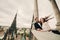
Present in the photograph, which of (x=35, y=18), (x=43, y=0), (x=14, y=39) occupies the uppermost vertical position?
(x=43, y=0)

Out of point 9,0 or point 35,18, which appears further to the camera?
point 9,0

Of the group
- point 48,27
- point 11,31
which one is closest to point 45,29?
point 48,27

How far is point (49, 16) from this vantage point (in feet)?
11.8

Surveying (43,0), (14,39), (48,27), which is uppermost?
(43,0)

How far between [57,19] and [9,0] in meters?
1.29

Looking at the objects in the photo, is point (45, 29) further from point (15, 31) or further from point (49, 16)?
point (15, 31)

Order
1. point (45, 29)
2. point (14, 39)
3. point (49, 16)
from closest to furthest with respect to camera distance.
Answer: point (45, 29)
point (49, 16)
point (14, 39)

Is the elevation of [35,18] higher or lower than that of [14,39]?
higher

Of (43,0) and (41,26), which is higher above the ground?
(43,0)

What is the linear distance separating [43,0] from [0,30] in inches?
47.6

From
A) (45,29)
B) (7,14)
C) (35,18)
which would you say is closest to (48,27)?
(45,29)

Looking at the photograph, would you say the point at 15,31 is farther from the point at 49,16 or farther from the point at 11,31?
the point at 49,16

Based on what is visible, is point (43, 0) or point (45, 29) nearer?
point (45, 29)

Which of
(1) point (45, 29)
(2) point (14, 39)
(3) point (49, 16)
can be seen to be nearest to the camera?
(1) point (45, 29)
